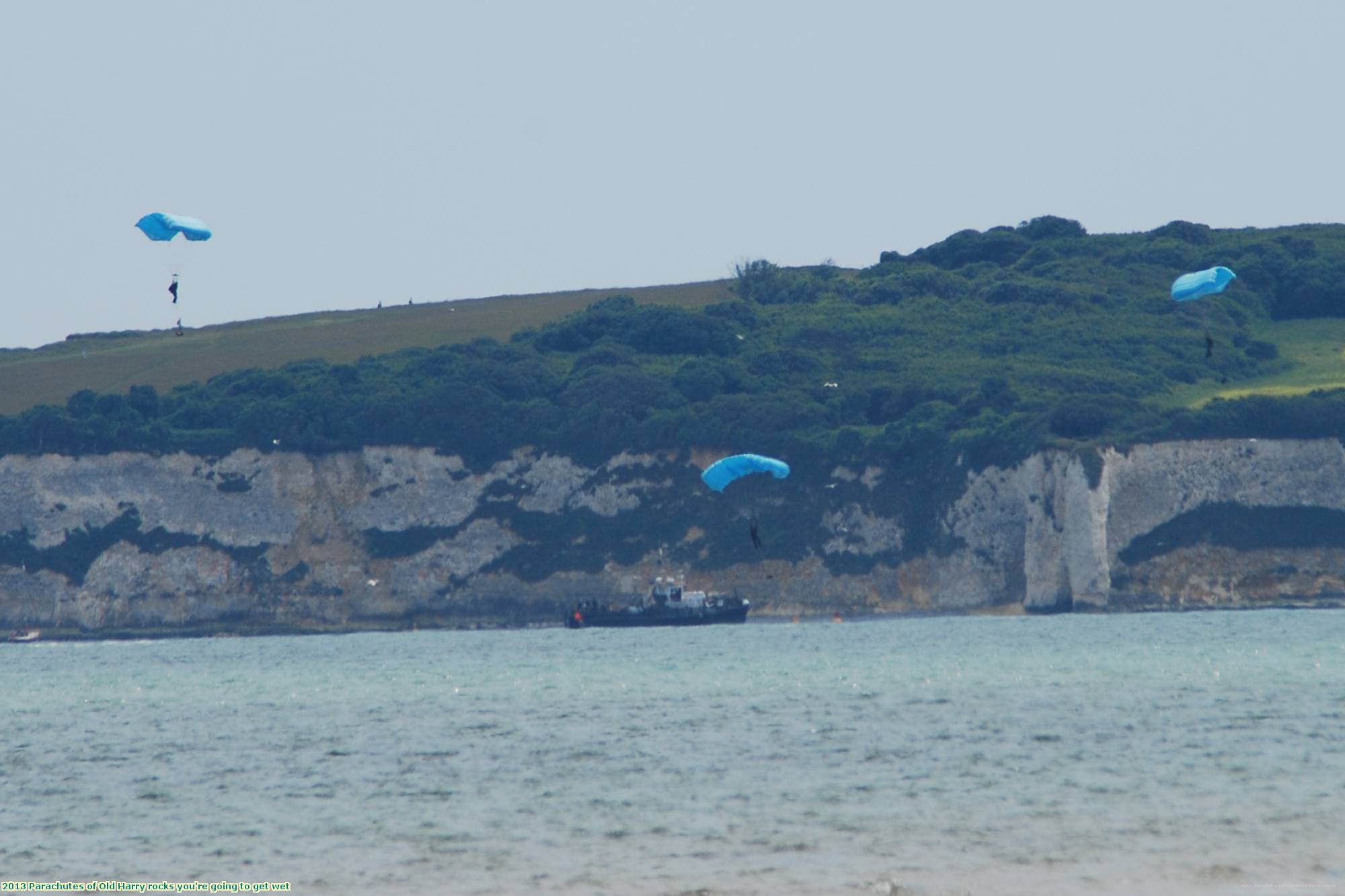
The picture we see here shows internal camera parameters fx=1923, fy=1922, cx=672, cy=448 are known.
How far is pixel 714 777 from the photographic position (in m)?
26.0

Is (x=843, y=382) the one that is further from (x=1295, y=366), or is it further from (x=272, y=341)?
(x=272, y=341)

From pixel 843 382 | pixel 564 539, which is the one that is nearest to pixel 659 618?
pixel 564 539

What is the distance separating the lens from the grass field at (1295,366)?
86750mm

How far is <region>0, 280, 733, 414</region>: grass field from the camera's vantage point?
343ft

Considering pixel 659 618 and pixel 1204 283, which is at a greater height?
pixel 1204 283

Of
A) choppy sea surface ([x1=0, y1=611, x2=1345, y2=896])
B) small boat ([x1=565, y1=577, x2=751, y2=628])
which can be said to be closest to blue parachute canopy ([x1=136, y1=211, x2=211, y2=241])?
choppy sea surface ([x1=0, y1=611, x2=1345, y2=896])

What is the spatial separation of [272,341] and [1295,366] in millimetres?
57652

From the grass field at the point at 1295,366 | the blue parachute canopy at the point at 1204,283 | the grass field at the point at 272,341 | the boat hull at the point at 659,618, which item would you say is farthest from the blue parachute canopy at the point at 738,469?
the grass field at the point at 272,341

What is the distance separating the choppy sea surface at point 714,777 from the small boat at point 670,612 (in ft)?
90.1

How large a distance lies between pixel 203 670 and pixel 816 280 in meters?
69.9

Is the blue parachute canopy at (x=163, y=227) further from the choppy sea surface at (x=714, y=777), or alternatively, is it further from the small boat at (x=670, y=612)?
the small boat at (x=670, y=612)

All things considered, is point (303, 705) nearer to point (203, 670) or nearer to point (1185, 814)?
point (203, 670)

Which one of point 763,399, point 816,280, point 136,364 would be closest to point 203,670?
point 763,399

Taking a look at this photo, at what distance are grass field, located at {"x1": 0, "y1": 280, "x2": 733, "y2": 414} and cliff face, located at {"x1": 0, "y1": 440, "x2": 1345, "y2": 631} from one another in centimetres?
1467
